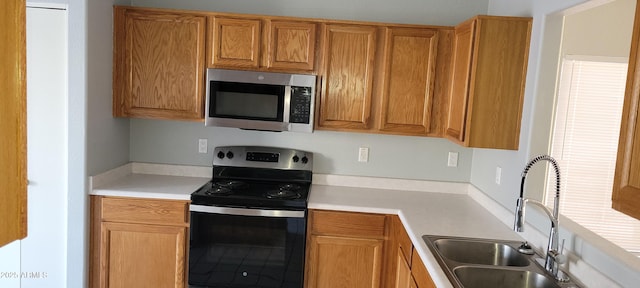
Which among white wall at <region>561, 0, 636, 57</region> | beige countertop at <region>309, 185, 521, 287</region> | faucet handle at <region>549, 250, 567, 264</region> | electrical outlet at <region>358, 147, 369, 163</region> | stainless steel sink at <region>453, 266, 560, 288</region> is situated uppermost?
white wall at <region>561, 0, 636, 57</region>

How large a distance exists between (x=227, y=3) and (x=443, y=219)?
2033 millimetres

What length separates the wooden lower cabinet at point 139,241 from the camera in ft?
8.46

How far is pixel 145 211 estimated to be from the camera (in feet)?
8.46

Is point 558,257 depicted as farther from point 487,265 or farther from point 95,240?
point 95,240

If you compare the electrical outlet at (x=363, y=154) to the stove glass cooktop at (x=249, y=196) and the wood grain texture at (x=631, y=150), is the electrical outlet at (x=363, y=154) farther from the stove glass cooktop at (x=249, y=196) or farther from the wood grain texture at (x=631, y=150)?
the wood grain texture at (x=631, y=150)

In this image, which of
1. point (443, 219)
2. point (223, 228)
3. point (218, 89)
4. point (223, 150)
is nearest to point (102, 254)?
point (223, 228)

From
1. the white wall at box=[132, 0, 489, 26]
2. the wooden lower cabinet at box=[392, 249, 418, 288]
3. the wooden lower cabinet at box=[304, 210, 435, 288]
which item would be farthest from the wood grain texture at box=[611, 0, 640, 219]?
the white wall at box=[132, 0, 489, 26]

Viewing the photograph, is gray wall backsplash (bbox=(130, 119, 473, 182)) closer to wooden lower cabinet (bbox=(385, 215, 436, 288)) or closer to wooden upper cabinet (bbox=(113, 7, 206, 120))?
wooden upper cabinet (bbox=(113, 7, 206, 120))

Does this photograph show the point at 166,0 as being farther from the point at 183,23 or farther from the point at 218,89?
the point at 218,89

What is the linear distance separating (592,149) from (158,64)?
10.5 feet

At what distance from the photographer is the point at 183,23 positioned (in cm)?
272

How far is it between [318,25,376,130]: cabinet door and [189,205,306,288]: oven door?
72cm

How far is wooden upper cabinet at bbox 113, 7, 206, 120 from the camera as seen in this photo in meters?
2.72

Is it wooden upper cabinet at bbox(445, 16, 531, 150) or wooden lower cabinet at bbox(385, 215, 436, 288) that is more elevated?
wooden upper cabinet at bbox(445, 16, 531, 150)
